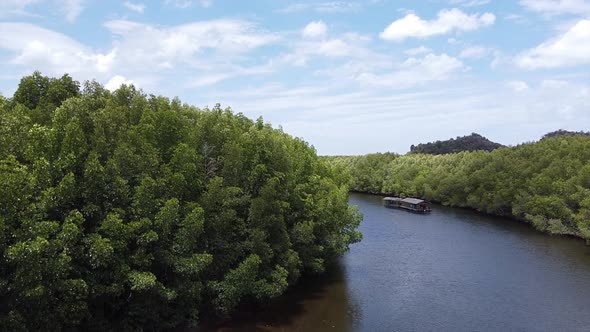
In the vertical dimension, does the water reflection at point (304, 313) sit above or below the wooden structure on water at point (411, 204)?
below

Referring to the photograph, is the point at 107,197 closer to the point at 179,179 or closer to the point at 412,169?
the point at 179,179

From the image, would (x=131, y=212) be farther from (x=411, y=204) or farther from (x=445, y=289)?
(x=411, y=204)

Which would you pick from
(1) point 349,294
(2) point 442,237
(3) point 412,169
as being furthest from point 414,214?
(1) point 349,294

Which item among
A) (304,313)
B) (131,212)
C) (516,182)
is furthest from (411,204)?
(131,212)

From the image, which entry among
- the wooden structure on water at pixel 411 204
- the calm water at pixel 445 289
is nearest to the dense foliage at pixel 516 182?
the calm water at pixel 445 289

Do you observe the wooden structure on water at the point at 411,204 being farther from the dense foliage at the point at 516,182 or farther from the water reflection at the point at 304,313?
the water reflection at the point at 304,313

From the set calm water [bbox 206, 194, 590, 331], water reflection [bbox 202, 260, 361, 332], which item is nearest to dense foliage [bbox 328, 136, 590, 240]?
calm water [bbox 206, 194, 590, 331]

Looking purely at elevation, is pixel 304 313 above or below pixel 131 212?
below

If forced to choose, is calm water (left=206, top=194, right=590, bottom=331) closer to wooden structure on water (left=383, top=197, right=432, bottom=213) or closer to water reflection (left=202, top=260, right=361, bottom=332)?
water reflection (left=202, top=260, right=361, bottom=332)
